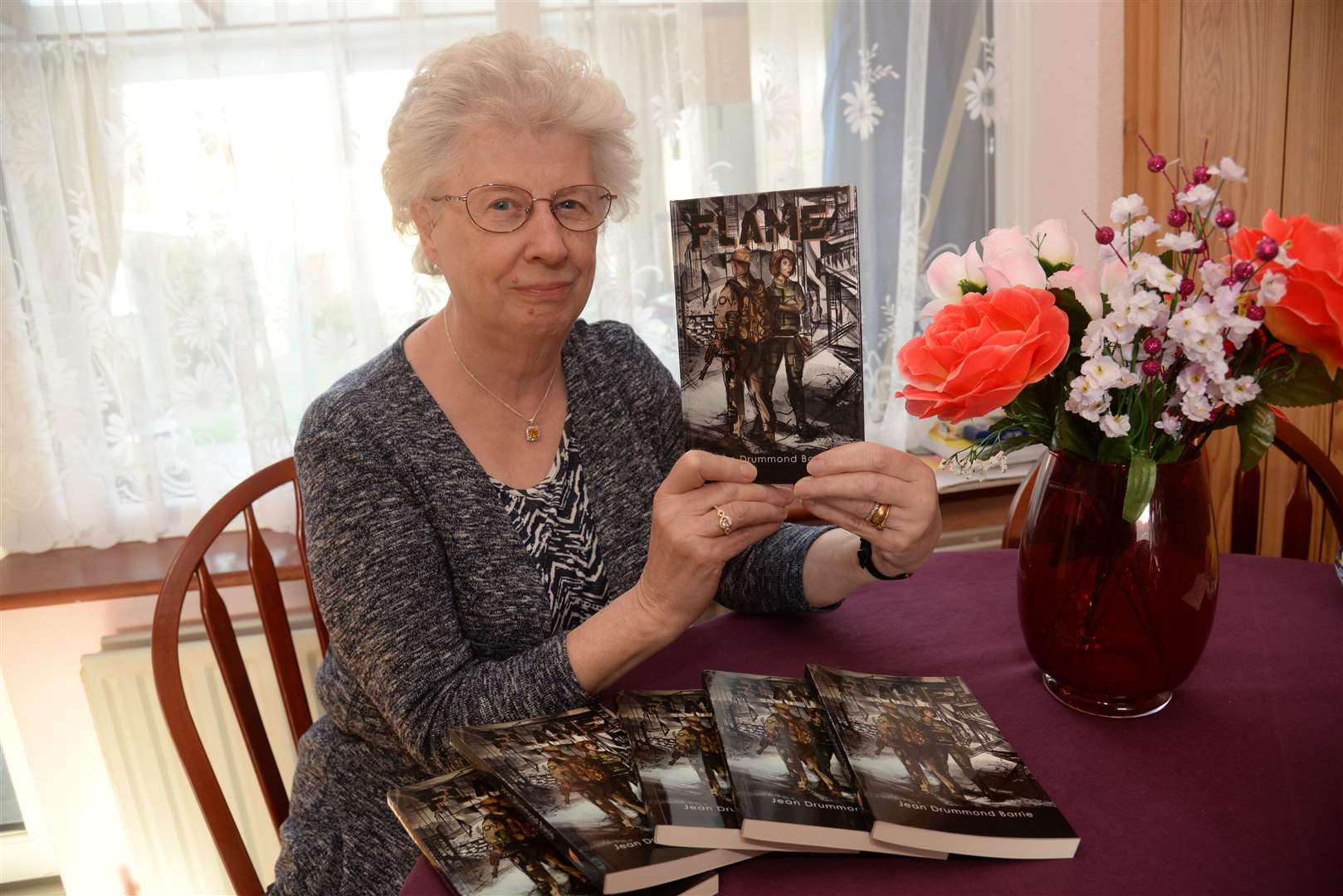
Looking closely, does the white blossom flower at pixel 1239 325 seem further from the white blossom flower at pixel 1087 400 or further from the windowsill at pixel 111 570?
the windowsill at pixel 111 570

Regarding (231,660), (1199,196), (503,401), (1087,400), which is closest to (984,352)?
(1087,400)

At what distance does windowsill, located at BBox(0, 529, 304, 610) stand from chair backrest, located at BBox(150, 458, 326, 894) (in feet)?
0.76

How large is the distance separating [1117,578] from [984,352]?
0.88ft

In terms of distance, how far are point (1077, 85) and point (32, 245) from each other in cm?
216

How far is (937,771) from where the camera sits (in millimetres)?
842

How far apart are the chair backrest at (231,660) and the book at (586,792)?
55 cm

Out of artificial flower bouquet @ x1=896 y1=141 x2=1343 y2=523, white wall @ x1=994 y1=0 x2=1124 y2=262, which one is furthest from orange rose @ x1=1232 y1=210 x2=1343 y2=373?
white wall @ x1=994 y1=0 x2=1124 y2=262

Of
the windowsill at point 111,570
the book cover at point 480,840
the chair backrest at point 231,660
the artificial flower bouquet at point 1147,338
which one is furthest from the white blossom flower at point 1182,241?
the windowsill at point 111,570

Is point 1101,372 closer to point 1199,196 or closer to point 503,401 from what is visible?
point 1199,196

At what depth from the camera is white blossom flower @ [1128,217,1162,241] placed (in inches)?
31.4

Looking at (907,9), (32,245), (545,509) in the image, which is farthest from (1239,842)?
(32,245)

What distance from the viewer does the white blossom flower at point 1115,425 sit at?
805mm

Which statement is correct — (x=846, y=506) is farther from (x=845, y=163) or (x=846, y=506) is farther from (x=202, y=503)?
(x=202, y=503)

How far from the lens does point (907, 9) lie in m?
2.00
